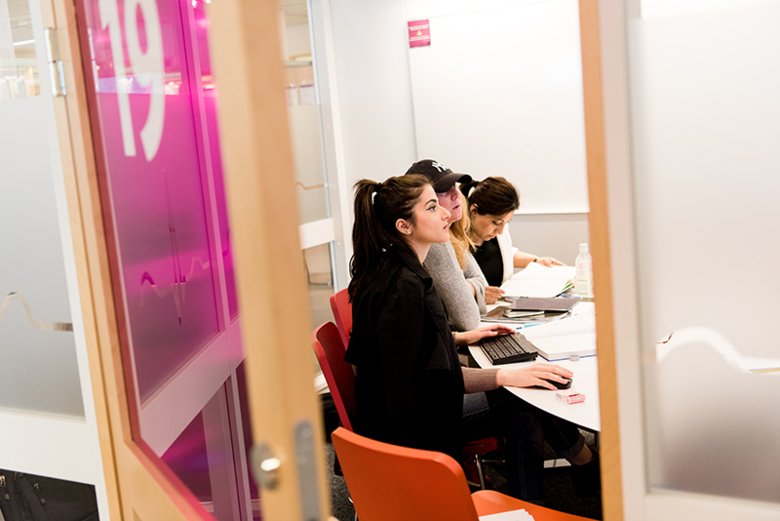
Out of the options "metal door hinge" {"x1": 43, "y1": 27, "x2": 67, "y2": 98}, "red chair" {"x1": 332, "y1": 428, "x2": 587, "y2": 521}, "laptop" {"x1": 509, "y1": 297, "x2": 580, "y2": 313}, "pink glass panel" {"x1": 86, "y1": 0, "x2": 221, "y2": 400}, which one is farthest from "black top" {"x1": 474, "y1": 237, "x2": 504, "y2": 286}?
"metal door hinge" {"x1": 43, "y1": 27, "x2": 67, "y2": 98}

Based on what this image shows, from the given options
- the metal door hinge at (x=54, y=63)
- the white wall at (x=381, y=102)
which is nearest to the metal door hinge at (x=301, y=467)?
the metal door hinge at (x=54, y=63)

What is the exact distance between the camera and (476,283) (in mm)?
2887

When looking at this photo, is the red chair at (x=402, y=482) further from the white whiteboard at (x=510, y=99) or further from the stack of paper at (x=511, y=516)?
the white whiteboard at (x=510, y=99)

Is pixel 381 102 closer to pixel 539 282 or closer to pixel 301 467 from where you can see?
pixel 539 282

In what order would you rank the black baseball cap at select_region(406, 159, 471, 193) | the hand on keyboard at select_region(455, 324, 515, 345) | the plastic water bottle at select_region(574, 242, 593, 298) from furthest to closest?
the plastic water bottle at select_region(574, 242, 593, 298), the black baseball cap at select_region(406, 159, 471, 193), the hand on keyboard at select_region(455, 324, 515, 345)

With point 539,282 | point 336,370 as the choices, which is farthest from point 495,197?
point 336,370

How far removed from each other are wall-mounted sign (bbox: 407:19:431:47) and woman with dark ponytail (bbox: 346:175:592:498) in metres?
2.33

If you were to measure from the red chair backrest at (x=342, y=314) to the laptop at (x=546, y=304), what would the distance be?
26.6 inches

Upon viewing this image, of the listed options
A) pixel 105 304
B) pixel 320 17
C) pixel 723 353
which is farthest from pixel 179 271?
pixel 320 17

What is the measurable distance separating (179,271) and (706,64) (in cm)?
136

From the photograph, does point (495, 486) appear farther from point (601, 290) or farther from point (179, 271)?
point (601, 290)

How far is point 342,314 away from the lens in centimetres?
275

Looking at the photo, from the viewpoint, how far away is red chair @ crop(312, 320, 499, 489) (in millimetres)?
2121

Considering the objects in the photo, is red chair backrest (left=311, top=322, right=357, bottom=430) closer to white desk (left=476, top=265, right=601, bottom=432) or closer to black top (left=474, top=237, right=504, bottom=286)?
white desk (left=476, top=265, right=601, bottom=432)
